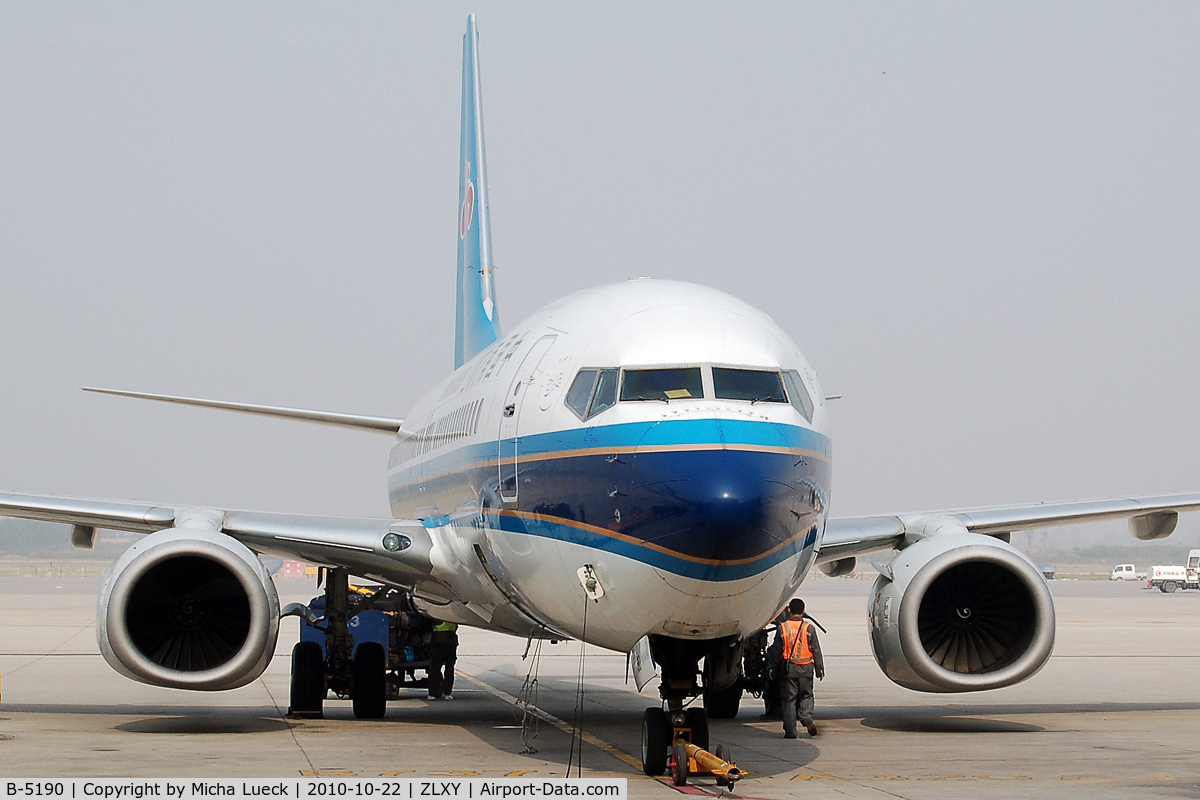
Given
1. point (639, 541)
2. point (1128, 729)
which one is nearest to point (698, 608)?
point (639, 541)

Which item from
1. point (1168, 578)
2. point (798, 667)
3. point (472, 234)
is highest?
point (472, 234)

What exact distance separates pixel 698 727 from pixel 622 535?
91.5 inches

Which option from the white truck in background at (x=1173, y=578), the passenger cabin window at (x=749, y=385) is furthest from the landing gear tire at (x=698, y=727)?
the white truck in background at (x=1173, y=578)

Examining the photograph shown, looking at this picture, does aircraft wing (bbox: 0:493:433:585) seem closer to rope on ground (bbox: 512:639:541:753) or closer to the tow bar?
rope on ground (bbox: 512:639:541:753)

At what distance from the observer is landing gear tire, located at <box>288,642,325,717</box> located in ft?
54.5

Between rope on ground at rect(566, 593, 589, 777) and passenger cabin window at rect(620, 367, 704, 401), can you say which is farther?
rope on ground at rect(566, 593, 589, 777)

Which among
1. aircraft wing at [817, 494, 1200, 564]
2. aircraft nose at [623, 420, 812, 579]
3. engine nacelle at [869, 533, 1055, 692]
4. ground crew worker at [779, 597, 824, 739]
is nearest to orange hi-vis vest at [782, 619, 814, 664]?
ground crew worker at [779, 597, 824, 739]

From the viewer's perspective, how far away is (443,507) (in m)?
14.8

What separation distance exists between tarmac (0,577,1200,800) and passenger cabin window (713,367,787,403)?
9.36 ft

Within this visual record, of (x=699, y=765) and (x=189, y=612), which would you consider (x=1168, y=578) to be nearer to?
(x=189, y=612)

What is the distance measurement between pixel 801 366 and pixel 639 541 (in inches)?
86.0

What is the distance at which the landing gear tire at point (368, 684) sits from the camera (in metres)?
16.8

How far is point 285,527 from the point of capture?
50.3ft
